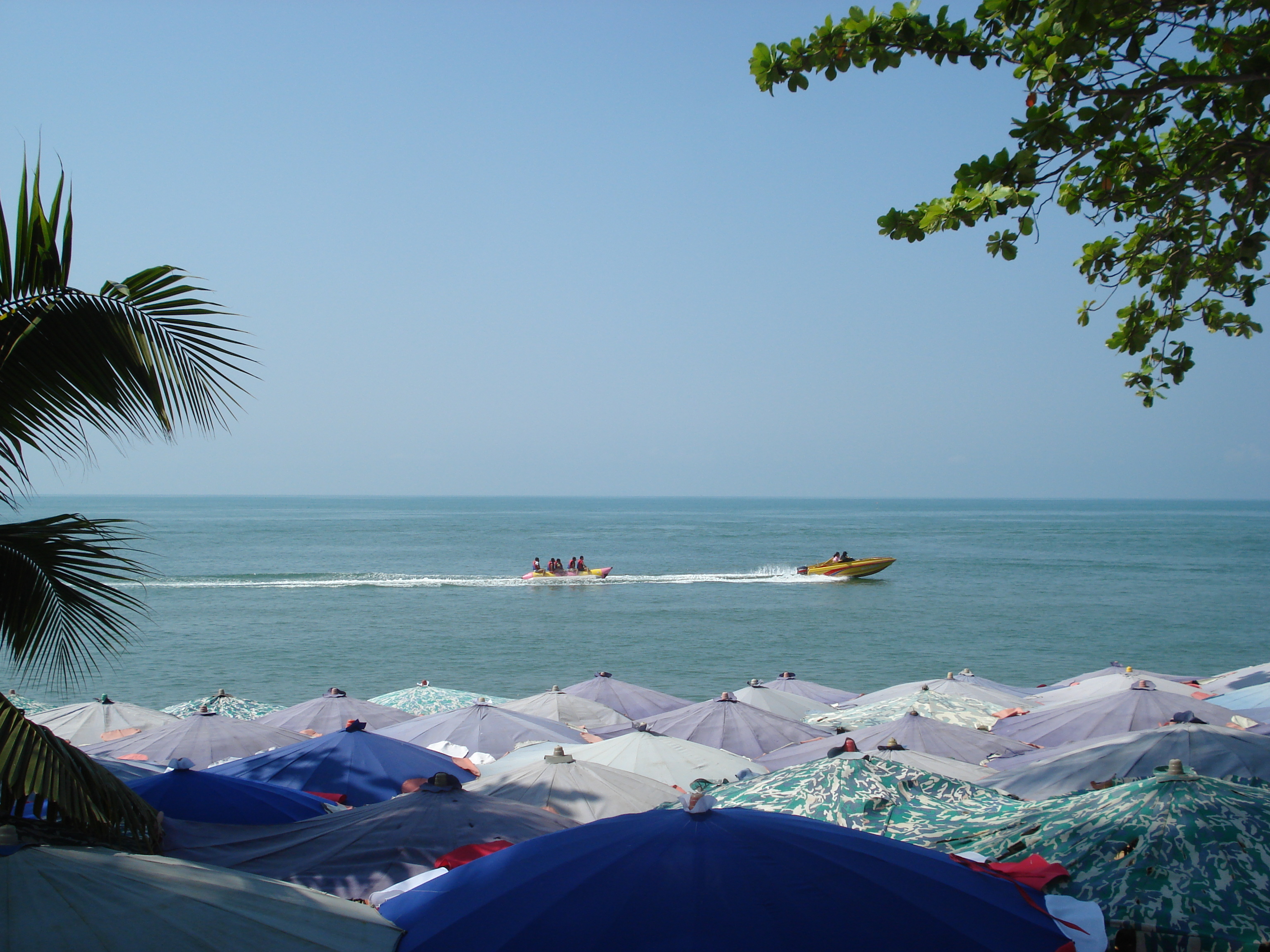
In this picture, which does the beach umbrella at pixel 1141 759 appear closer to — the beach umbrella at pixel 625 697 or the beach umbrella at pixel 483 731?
the beach umbrella at pixel 483 731

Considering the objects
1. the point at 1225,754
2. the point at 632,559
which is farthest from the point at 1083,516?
the point at 1225,754

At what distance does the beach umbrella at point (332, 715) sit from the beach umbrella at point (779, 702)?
18.3 ft

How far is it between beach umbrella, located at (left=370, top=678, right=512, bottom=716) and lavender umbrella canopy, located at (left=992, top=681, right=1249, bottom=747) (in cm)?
837

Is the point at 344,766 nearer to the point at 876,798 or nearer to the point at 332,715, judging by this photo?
the point at 332,715

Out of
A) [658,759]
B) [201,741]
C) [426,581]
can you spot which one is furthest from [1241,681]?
[426,581]

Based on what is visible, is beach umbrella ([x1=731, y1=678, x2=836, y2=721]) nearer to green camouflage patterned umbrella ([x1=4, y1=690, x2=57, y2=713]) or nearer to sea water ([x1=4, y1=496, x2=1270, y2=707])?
sea water ([x1=4, y1=496, x2=1270, y2=707])

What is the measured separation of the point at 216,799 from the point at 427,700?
9.31 m

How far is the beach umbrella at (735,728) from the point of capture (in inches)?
470

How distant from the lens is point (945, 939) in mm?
3510

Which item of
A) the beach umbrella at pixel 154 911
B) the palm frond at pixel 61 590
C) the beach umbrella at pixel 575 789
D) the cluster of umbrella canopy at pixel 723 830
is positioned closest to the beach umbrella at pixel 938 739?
the cluster of umbrella canopy at pixel 723 830

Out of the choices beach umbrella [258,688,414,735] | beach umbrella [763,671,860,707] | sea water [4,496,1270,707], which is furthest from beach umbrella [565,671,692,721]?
sea water [4,496,1270,707]

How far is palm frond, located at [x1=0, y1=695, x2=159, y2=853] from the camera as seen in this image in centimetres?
372

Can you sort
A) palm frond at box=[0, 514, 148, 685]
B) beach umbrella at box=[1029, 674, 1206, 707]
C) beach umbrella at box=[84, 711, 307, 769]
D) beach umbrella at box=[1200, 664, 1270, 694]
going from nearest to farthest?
1. palm frond at box=[0, 514, 148, 685]
2. beach umbrella at box=[84, 711, 307, 769]
3. beach umbrella at box=[1029, 674, 1206, 707]
4. beach umbrella at box=[1200, 664, 1270, 694]

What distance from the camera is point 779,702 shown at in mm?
15375
